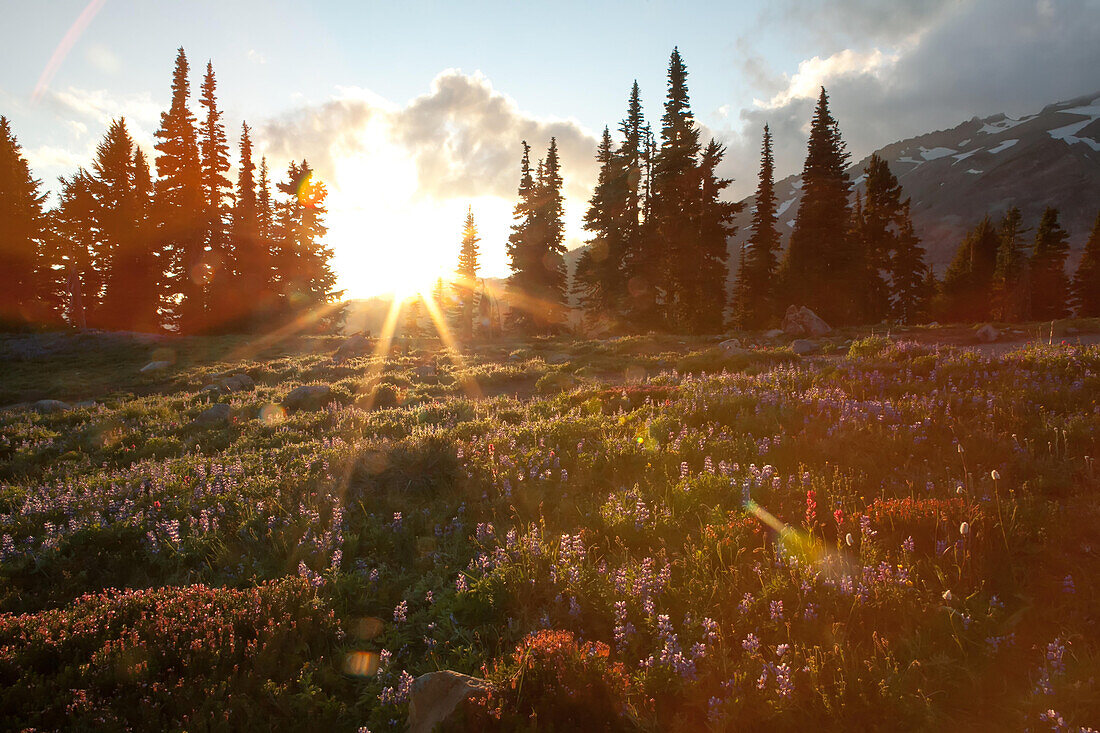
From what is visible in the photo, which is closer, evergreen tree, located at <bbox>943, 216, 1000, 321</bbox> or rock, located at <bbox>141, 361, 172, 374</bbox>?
rock, located at <bbox>141, 361, 172, 374</bbox>

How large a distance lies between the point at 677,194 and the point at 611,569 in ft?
117

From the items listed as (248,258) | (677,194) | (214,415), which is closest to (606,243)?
(677,194)

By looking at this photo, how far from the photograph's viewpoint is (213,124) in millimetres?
40750

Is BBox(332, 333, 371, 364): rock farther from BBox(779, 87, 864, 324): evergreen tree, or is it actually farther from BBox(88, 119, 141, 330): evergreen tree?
BBox(779, 87, 864, 324): evergreen tree

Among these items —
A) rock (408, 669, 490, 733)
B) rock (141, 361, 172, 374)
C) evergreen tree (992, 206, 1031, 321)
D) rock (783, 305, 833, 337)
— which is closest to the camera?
rock (408, 669, 490, 733)

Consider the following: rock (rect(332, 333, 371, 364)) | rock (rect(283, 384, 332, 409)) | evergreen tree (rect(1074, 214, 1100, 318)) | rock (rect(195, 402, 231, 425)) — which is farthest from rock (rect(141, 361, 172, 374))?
evergreen tree (rect(1074, 214, 1100, 318))

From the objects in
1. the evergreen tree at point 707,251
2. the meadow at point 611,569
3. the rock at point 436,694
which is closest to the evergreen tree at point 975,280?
the evergreen tree at point 707,251

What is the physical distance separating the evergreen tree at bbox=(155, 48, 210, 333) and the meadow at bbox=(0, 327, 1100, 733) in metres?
36.4

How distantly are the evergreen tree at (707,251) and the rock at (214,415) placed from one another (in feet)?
101

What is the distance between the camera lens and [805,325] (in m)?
26.7

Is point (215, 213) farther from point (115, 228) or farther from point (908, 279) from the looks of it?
point (908, 279)

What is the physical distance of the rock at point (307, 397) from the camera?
Result: 13.2m

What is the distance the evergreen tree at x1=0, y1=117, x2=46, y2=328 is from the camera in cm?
3653

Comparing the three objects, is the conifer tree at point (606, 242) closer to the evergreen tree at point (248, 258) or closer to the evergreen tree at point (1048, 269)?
the evergreen tree at point (248, 258)
